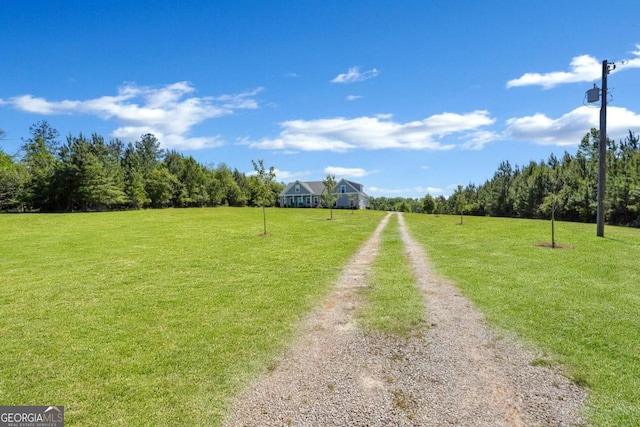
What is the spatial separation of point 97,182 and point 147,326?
49481 mm

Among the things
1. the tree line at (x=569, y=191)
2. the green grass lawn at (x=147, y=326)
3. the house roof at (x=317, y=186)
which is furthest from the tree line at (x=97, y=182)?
the tree line at (x=569, y=191)

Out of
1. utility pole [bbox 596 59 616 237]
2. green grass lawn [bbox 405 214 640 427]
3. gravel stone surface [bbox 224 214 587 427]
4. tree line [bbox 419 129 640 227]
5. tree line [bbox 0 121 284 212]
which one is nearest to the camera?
gravel stone surface [bbox 224 214 587 427]

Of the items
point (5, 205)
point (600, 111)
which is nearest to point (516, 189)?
point (600, 111)

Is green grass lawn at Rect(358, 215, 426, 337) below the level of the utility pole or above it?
below

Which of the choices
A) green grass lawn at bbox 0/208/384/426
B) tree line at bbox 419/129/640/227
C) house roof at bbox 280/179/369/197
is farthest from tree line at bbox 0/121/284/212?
tree line at bbox 419/129/640/227

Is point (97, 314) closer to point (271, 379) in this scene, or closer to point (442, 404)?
point (271, 379)

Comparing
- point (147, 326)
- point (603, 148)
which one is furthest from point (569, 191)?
point (147, 326)

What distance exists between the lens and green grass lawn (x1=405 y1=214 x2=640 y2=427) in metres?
4.21

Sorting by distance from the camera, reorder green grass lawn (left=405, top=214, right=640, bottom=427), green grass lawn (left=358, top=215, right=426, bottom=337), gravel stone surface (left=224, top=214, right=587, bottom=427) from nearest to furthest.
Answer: gravel stone surface (left=224, top=214, right=587, bottom=427) → green grass lawn (left=405, top=214, right=640, bottom=427) → green grass lawn (left=358, top=215, right=426, bottom=337)
